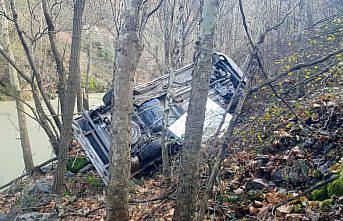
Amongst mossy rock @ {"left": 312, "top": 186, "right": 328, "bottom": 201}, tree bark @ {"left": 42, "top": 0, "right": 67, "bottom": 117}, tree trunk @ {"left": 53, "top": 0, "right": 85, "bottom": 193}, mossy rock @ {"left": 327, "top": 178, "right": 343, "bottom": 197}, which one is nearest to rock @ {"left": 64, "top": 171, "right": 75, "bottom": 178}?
tree trunk @ {"left": 53, "top": 0, "right": 85, "bottom": 193}

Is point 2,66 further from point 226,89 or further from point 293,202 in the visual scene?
point 293,202

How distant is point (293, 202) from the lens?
330 centimetres

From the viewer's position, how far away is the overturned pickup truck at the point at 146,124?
668cm

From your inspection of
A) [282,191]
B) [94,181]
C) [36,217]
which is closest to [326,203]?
[282,191]

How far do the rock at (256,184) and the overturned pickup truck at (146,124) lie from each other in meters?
1.80

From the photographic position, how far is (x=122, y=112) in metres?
3.54

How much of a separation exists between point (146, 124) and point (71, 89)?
1584 millimetres

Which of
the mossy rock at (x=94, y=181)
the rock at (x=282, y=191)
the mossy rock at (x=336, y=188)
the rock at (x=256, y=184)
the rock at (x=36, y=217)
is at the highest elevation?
the mossy rock at (x=336, y=188)

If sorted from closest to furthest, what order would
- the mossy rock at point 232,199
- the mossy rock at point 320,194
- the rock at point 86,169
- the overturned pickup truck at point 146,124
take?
the mossy rock at point 320,194 → the mossy rock at point 232,199 → the overturned pickup truck at point 146,124 → the rock at point 86,169

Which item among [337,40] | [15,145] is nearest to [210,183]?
[337,40]

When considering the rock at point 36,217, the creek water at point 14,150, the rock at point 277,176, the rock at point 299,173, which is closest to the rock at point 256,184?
the rock at point 277,176

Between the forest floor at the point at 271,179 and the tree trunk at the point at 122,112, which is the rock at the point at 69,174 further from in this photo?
the tree trunk at the point at 122,112

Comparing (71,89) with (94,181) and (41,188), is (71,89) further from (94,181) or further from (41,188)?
(41,188)

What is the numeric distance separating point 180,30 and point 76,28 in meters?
1.86
